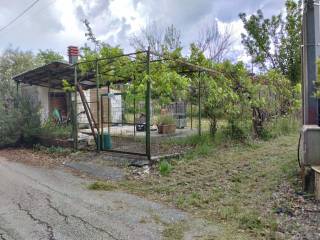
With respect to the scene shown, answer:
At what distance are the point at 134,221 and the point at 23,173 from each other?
166 inches

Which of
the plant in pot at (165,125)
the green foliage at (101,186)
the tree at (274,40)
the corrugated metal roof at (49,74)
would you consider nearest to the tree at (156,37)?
the tree at (274,40)

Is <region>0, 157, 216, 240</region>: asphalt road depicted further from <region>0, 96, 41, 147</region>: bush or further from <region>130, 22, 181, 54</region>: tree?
<region>130, 22, 181, 54</region>: tree

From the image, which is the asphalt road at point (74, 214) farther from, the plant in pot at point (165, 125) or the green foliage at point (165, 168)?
the plant in pot at point (165, 125)

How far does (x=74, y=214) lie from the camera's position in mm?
4355

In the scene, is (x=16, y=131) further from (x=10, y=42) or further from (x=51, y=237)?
(x=10, y=42)

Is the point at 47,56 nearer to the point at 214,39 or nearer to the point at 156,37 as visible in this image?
the point at 156,37

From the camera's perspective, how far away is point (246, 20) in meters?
20.4

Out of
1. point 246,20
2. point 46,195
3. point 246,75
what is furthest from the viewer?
point 246,20

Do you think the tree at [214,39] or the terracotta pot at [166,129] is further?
the tree at [214,39]

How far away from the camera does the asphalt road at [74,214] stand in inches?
146

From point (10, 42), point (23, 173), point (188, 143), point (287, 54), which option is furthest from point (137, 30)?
point (23, 173)

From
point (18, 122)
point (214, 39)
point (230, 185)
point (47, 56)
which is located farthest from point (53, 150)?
point (214, 39)

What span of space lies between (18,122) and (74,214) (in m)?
7.52

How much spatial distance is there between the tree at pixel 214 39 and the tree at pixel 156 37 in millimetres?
2761
